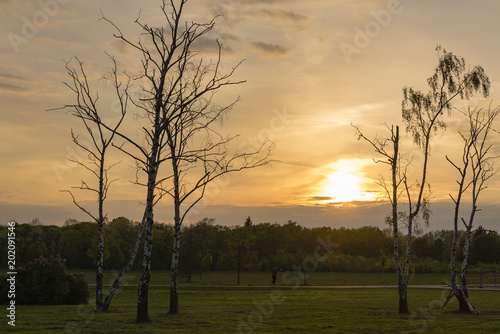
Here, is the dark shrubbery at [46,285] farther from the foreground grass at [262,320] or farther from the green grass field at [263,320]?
the foreground grass at [262,320]

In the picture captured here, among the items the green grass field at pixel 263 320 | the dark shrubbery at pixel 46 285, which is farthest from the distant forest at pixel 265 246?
the green grass field at pixel 263 320

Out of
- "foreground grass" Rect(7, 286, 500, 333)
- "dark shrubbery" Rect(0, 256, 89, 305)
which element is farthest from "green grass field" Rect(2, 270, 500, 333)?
"dark shrubbery" Rect(0, 256, 89, 305)

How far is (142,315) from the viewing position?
20.1 meters

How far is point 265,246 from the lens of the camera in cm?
9862

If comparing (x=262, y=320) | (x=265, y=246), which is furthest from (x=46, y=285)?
(x=265, y=246)

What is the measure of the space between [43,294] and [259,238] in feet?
234

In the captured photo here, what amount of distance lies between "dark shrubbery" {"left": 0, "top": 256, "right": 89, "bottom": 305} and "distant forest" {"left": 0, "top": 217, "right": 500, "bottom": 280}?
3419cm

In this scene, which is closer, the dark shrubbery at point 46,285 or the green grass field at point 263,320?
the green grass field at point 263,320

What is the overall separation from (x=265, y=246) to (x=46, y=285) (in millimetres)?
71079

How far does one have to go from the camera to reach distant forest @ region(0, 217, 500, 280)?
A: 79.6 meters

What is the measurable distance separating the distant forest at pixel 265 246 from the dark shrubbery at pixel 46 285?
112 feet

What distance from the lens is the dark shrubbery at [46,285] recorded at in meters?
28.7

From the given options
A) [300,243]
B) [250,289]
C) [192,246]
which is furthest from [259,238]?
[250,289]

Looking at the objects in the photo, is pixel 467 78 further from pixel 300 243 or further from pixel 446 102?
pixel 300 243
